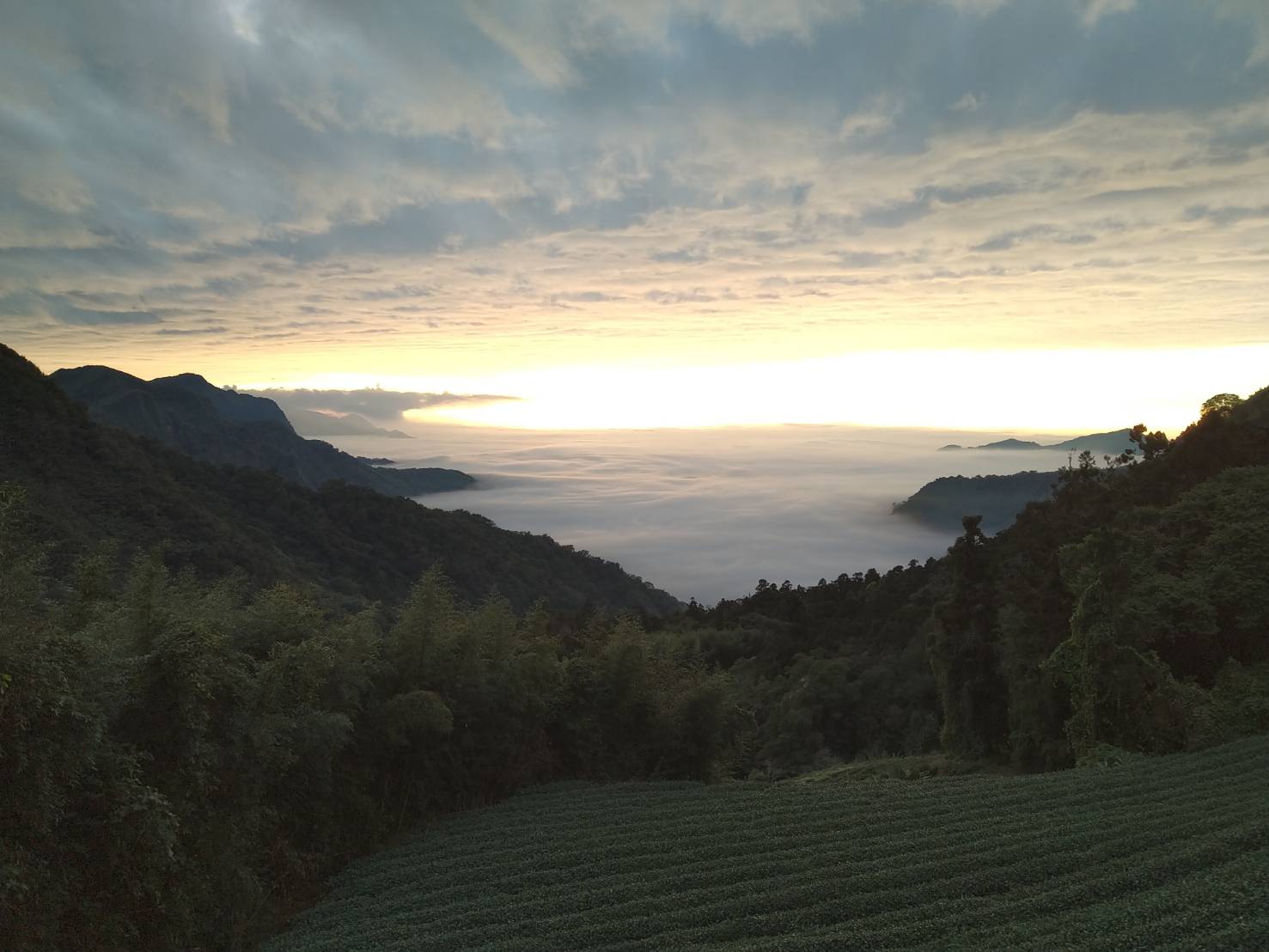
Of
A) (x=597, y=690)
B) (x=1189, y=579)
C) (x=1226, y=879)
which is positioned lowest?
(x=597, y=690)

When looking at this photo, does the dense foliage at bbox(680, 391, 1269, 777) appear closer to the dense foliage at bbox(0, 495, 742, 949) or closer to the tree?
the tree

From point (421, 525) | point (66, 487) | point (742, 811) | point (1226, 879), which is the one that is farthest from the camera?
point (421, 525)

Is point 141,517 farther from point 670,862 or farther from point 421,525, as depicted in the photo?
point 670,862

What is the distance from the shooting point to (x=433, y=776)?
1404 cm

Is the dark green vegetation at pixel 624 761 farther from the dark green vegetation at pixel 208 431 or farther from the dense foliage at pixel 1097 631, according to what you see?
the dark green vegetation at pixel 208 431

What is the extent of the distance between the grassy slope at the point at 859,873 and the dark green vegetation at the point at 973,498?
271 ft

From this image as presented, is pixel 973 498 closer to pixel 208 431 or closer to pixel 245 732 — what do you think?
pixel 245 732

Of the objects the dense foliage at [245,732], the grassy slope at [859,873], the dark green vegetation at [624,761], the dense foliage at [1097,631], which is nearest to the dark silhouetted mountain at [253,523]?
the dense foliage at [245,732]

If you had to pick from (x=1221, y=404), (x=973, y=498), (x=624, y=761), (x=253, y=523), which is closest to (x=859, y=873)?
(x=624, y=761)

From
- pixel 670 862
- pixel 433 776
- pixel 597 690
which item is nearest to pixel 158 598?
pixel 433 776

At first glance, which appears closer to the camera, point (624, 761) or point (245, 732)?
point (245, 732)

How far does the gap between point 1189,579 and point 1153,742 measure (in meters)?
4.05

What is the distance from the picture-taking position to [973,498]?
108188 millimetres

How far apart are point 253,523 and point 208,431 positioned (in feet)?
257
